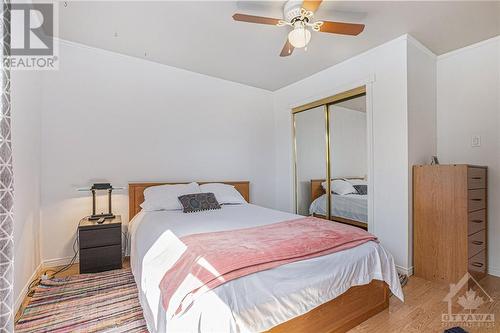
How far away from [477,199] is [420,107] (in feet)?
3.58

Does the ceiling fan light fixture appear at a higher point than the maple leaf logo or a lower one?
higher

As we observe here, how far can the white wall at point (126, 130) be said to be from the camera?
9.02 ft

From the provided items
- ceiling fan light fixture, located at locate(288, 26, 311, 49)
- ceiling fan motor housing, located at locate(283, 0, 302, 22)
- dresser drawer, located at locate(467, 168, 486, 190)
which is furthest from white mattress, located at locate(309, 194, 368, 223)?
ceiling fan motor housing, located at locate(283, 0, 302, 22)

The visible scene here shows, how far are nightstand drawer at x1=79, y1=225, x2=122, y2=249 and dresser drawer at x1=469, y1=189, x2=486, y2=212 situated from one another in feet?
11.5

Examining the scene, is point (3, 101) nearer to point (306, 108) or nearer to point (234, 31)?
point (234, 31)

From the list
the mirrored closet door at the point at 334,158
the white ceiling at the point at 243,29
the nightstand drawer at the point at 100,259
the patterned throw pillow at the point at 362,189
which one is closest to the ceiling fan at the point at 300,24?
the white ceiling at the point at 243,29

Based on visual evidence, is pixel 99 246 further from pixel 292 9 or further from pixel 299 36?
pixel 292 9

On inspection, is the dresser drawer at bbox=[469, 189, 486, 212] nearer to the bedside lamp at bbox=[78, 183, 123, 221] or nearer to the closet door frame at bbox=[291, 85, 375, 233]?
the closet door frame at bbox=[291, 85, 375, 233]

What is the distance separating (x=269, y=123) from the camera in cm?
441

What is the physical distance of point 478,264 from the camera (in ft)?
8.06

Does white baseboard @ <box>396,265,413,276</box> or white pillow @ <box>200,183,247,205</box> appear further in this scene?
white pillow @ <box>200,183,247,205</box>

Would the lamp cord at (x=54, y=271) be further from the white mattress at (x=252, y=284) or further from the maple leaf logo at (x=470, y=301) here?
the maple leaf logo at (x=470, y=301)

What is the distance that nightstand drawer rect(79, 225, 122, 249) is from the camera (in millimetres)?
2498

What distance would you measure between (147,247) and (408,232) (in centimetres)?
254
